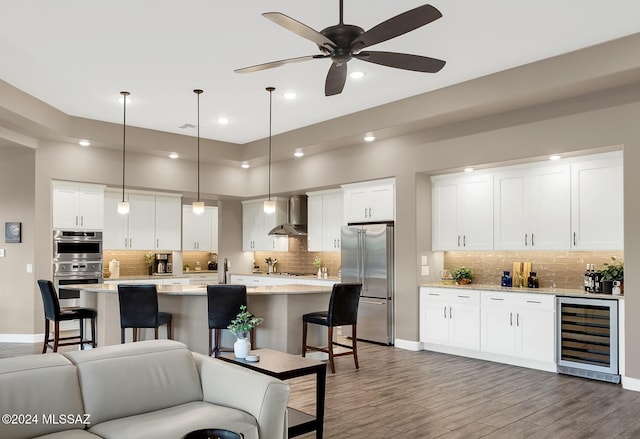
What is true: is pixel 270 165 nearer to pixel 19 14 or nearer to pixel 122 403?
pixel 19 14

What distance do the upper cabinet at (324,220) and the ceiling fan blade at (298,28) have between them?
5.35 m

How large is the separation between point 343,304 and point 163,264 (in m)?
5.22

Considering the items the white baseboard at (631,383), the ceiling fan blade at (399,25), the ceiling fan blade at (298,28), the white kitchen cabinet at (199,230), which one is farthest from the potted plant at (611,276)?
the white kitchen cabinet at (199,230)

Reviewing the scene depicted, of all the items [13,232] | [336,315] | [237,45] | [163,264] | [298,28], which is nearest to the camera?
[298,28]

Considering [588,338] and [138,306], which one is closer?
[588,338]

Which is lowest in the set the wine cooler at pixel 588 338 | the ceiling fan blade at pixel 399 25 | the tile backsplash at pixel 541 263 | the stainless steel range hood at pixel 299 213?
the wine cooler at pixel 588 338

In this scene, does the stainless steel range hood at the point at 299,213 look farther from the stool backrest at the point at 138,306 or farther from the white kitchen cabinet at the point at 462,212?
the stool backrest at the point at 138,306

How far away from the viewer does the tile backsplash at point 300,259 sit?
30.7ft

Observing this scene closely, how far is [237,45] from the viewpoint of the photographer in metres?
4.80

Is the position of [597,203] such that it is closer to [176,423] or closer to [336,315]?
[336,315]

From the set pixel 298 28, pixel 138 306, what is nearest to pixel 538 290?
pixel 298 28

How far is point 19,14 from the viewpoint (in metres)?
4.10

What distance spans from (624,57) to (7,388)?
5.34 m

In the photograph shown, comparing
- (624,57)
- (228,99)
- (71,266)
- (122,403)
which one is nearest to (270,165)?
(228,99)
